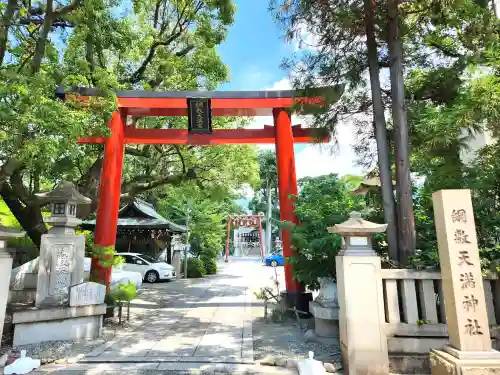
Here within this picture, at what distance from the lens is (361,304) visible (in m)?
4.62

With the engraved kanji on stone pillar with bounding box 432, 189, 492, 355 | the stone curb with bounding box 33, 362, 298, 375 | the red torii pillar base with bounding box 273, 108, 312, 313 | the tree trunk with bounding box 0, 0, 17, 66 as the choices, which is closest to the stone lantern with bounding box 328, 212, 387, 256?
the engraved kanji on stone pillar with bounding box 432, 189, 492, 355

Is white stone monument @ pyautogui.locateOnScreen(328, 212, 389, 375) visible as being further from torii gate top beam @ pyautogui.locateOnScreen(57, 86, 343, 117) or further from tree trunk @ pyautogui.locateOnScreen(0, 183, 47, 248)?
tree trunk @ pyautogui.locateOnScreen(0, 183, 47, 248)

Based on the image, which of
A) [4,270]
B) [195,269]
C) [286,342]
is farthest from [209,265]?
[4,270]

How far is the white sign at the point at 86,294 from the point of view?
626 cm

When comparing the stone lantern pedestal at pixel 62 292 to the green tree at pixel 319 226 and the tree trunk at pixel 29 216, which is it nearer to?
the tree trunk at pixel 29 216

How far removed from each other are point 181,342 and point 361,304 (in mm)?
3247

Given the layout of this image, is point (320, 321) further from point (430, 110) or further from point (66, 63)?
point (66, 63)

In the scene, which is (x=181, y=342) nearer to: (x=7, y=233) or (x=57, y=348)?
(x=57, y=348)

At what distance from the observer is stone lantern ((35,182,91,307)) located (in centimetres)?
640

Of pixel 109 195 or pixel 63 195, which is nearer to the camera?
pixel 63 195

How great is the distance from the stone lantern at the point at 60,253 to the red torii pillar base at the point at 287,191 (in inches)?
173

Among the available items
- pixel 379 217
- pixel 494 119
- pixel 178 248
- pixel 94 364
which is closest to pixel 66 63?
pixel 94 364

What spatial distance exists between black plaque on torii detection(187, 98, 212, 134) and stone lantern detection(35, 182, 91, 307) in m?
3.33

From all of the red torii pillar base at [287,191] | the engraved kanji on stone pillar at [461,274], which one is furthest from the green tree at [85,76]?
the engraved kanji on stone pillar at [461,274]
